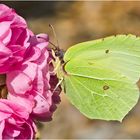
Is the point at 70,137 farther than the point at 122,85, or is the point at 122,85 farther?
the point at 70,137

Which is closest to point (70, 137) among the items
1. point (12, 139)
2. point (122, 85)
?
point (122, 85)

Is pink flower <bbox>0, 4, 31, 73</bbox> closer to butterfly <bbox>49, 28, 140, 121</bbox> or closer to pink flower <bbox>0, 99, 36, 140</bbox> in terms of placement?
pink flower <bbox>0, 99, 36, 140</bbox>

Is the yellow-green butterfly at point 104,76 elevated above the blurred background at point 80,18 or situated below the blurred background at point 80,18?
above

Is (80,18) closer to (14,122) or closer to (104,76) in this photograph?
(104,76)

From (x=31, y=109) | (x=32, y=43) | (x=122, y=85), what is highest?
(x=32, y=43)

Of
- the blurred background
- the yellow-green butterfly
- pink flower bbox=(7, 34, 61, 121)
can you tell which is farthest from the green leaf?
the blurred background

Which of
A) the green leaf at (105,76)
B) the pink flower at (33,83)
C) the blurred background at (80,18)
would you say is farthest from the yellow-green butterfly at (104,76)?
the blurred background at (80,18)

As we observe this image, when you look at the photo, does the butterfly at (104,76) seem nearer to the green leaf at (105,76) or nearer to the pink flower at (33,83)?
the green leaf at (105,76)

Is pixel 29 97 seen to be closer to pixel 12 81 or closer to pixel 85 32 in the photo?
pixel 12 81
